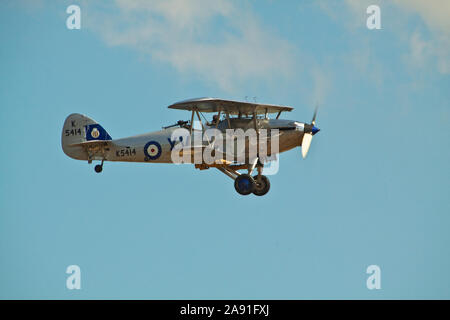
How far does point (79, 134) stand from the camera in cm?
3231

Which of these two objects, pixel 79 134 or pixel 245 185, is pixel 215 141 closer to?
pixel 245 185

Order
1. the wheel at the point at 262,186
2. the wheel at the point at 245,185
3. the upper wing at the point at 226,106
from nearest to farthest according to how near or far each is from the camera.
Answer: the upper wing at the point at 226,106 < the wheel at the point at 245,185 < the wheel at the point at 262,186

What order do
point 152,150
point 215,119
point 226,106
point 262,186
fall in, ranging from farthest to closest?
1. point 152,150
2. point 262,186
3. point 215,119
4. point 226,106

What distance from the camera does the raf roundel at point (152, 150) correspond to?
30719 mm

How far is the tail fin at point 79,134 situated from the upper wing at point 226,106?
4110mm

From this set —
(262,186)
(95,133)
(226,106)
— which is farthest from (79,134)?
(262,186)

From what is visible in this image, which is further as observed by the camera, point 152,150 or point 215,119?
point 152,150

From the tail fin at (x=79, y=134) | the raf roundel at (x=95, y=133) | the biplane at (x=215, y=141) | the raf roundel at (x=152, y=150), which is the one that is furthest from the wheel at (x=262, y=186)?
the raf roundel at (x=95, y=133)

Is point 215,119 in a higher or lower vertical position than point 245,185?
higher

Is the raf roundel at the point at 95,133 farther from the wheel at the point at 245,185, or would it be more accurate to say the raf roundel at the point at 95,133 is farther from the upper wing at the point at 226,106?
the wheel at the point at 245,185

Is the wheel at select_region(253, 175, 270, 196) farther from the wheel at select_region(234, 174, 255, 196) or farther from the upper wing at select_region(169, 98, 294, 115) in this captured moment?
the upper wing at select_region(169, 98, 294, 115)

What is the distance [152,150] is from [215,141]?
2.59 m
